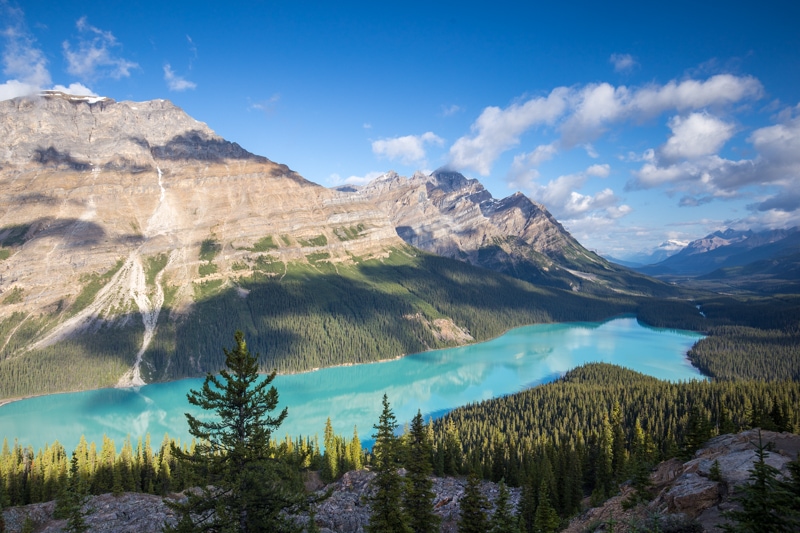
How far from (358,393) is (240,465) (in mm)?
112671

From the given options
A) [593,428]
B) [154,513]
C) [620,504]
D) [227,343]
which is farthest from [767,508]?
[227,343]

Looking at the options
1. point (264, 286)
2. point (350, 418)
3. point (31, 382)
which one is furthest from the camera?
point (264, 286)

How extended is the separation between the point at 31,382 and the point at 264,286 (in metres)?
82.4

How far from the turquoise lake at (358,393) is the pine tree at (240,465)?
76782mm

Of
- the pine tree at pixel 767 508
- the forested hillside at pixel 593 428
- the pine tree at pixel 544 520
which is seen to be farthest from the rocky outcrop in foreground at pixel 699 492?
the pine tree at pixel 767 508

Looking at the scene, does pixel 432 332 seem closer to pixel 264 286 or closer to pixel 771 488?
pixel 264 286

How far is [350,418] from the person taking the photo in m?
104

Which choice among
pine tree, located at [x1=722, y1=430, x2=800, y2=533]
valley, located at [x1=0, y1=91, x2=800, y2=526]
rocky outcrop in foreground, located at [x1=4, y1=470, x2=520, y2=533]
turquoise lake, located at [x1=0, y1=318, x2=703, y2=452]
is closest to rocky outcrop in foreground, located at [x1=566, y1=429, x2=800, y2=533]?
pine tree, located at [x1=722, y1=430, x2=800, y2=533]

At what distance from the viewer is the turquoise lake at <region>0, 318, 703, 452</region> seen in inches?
3844

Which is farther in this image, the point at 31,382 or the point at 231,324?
the point at 231,324

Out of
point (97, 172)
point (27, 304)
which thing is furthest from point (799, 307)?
point (97, 172)

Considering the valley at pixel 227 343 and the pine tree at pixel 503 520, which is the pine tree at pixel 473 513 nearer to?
the pine tree at pixel 503 520

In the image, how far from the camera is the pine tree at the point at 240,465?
51.0 feet

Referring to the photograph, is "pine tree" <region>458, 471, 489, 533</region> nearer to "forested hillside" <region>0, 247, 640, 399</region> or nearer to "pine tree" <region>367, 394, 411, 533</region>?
"pine tree" <region>367, 394, 411, 533</region>
